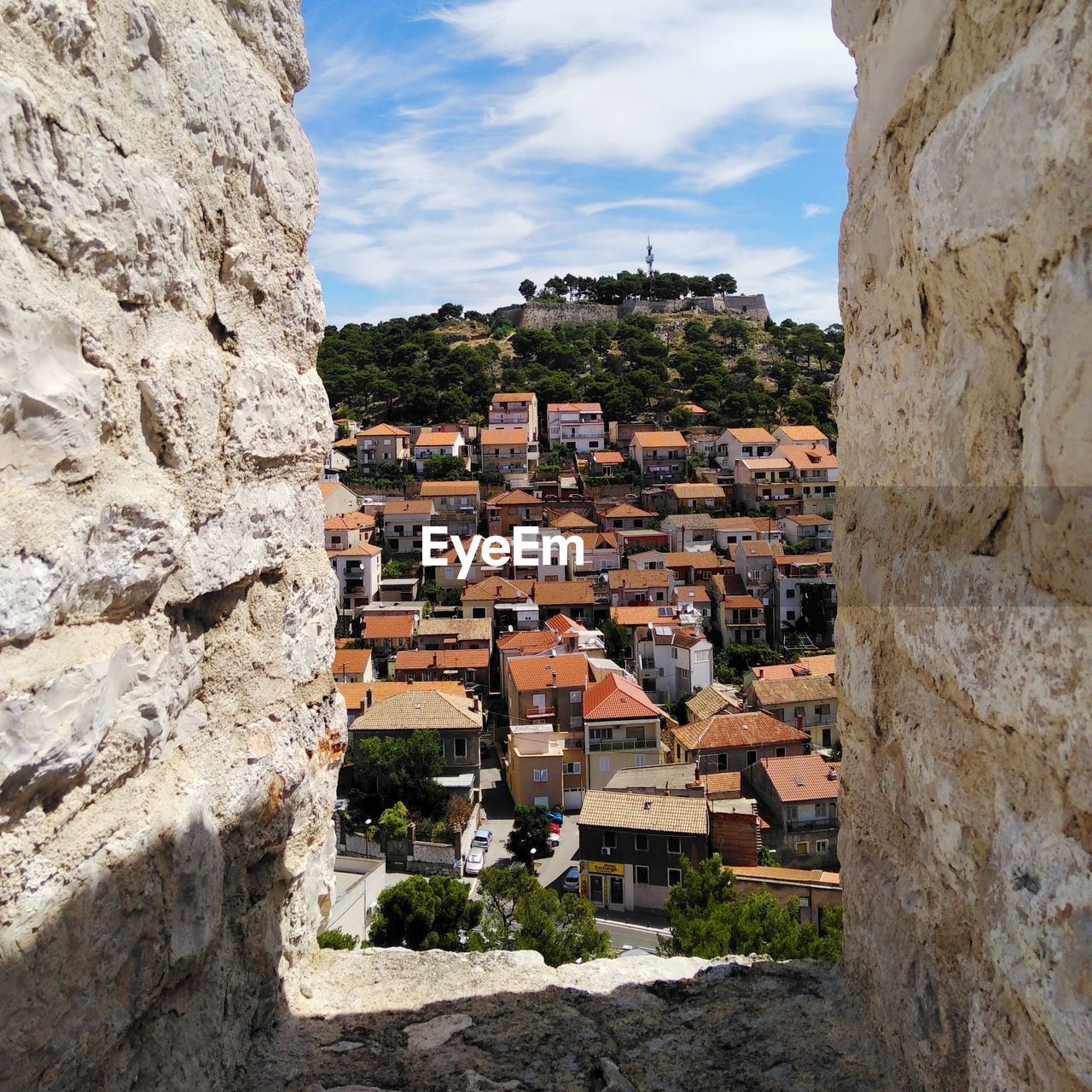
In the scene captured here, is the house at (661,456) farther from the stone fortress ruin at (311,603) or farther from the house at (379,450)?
the stone fortress ruin at (311,603)

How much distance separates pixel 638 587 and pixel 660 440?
16.0 m

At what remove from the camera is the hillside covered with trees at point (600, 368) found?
200 ft

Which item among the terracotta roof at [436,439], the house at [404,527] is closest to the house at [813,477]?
the terracotta roof at [436,439]

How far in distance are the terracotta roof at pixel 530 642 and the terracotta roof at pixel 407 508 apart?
12231mm

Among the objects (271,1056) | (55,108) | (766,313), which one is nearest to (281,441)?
(55,108)

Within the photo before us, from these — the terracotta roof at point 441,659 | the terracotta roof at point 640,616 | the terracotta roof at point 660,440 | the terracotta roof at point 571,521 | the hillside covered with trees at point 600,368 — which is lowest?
the terracotta roof at point 441,659

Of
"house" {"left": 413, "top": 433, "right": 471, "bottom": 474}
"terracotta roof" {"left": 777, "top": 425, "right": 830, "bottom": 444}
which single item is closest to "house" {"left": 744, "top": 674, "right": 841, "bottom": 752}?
"terracotta roof" {"left": 777, "top": 425, "right": 830, "bottom": 444}

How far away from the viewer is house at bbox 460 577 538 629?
3781 cm

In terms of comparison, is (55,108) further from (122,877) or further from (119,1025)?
(119,1025)

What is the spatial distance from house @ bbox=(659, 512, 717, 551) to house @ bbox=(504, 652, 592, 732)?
623 inches

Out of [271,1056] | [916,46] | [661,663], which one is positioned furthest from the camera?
[661,663]

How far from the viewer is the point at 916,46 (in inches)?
78.7

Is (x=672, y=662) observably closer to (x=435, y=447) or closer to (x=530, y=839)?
(x=530, y=839)

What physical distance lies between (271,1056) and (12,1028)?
1101 mm
